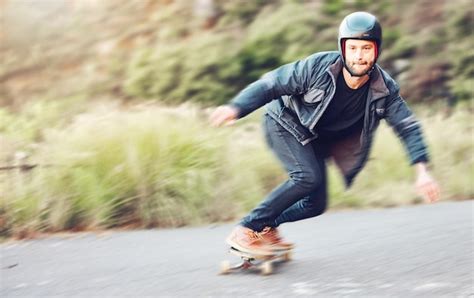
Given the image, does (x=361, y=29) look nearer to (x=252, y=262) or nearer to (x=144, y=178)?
(x=252, y=262)

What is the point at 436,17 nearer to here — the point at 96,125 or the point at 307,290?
the point at 96,125

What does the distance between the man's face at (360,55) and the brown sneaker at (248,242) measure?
4.42 feet

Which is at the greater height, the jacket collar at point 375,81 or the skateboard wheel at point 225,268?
the jacket collar at point 375,81

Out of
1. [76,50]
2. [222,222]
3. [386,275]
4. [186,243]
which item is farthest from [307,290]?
[76,50]

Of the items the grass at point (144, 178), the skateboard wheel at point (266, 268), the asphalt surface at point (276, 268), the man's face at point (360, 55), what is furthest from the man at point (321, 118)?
the grass at point (144, 178)

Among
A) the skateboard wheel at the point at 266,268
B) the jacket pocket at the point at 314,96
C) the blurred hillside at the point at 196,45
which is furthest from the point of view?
the blurred hillside at the point at 196,45

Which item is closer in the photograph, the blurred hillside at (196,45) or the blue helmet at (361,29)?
the blue helmet at (361,29)

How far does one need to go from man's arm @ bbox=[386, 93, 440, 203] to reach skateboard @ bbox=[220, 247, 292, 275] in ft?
3.76

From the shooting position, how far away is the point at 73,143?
727cm

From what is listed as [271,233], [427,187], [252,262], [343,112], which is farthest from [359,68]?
[252,262]

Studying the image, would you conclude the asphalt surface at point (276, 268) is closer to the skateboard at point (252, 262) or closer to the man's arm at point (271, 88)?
the skateboard at point (252, 262)

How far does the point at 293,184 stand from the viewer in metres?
4.80

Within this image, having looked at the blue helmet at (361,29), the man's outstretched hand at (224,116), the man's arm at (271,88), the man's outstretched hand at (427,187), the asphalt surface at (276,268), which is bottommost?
the asphalt surface at (276,268)

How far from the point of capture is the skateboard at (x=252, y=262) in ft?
16.3
